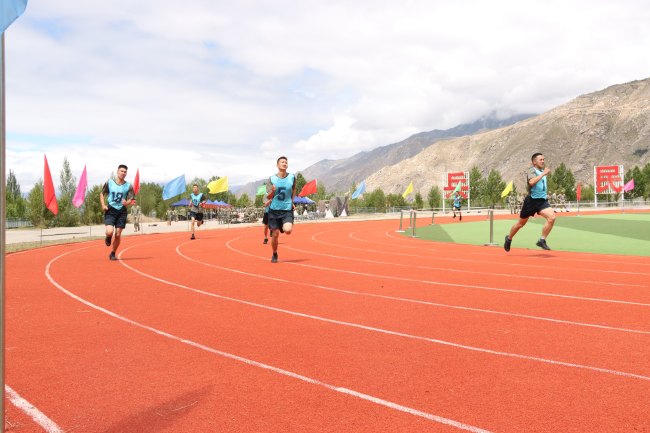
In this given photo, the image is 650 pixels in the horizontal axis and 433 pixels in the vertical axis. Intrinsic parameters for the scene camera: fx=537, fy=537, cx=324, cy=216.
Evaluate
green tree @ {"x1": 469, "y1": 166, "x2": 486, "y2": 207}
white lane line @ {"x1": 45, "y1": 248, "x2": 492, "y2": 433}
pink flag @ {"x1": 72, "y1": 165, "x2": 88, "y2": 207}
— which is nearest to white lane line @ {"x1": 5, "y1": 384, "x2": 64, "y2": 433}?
white lane line @ {"x1": 45, "y1": 248, "x2": 492, "y2": 433}

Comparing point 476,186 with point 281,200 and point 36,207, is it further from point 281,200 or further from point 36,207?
point 281,200

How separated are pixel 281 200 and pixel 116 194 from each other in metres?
3.79

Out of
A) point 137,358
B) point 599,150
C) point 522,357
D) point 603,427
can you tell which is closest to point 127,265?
point 137,358

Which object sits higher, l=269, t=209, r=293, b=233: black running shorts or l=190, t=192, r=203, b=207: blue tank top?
l=190, t=192, r=203, b=207: blue tank top

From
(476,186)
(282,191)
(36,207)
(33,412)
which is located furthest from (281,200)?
(476,186)

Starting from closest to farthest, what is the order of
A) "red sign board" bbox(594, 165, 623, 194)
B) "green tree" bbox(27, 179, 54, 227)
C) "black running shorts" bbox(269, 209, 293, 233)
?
"black running shorts" bbox(269, 209, 293, 233) < "green tree" bbox(27, 179, 54, 227) < "red sign board" bbox(594, 165, 623, 194)

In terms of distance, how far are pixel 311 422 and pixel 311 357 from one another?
130 centimetres

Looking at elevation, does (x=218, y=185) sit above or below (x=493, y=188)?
below

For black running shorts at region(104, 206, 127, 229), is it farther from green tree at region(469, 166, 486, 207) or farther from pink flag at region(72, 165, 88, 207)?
green tree at region(469, 166, 486, 207)

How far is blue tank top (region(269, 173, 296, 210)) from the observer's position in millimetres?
11211

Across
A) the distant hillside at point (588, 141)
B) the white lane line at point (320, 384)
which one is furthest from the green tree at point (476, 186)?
the white lane line at point (320, 384)

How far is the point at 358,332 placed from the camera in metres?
5.27

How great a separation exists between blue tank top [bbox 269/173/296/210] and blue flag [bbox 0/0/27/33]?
898 cm

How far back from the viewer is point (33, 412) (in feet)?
10.8
